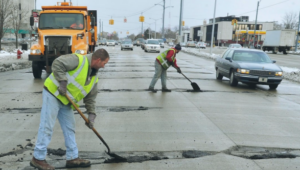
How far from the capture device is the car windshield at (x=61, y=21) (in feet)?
42.8

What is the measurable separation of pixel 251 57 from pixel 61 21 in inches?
327

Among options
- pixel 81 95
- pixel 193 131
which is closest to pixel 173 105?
pixel 193 131

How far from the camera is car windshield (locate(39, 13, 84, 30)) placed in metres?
13.0

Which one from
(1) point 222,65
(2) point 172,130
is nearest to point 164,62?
(1) point 222,65

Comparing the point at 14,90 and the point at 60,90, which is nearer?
the point at 60,90

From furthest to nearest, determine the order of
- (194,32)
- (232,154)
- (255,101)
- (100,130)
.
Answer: (194,32) → (255,101) → (100,130) → (232,154)

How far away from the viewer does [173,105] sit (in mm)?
8211

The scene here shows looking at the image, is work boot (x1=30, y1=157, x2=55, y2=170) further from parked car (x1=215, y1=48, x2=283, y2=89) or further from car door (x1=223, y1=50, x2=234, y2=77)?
car door (x1=223, y1=50, x2=234, y2=77)

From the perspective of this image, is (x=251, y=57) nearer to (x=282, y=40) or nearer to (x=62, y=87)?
(x=62, y=87)

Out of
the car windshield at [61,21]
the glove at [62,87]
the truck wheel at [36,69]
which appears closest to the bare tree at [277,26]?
the car windshield at [61,21]

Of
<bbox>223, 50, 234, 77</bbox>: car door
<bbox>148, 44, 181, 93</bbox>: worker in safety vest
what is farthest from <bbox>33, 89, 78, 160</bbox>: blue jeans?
<bbox>223, 50, 234, 77</bbox>: car door

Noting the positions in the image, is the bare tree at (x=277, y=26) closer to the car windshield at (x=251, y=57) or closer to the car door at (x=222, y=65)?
the car door at (x=222, y=65)

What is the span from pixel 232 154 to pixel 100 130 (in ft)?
8.22

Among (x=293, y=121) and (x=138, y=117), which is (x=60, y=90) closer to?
(x=138, y=117)
